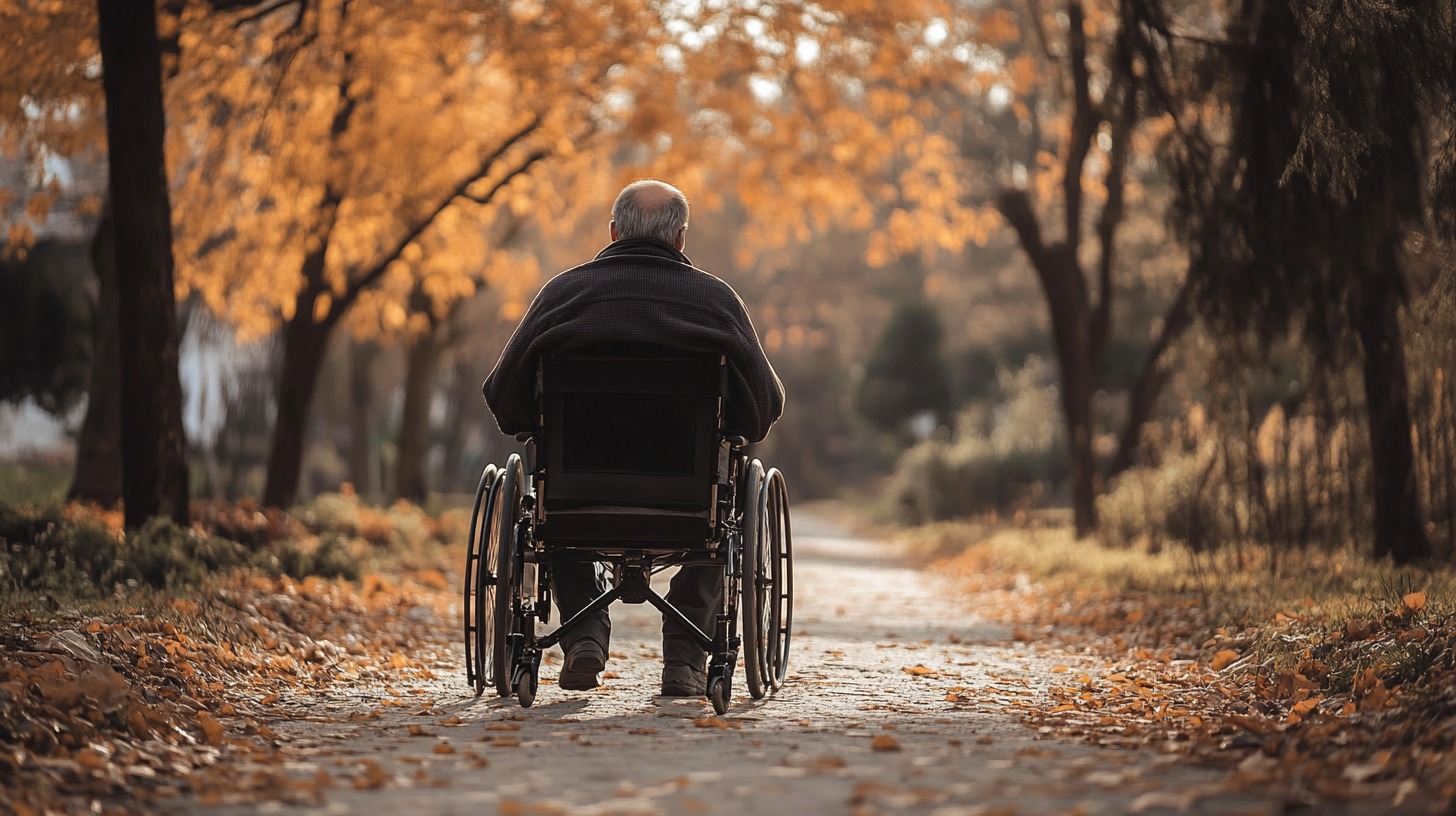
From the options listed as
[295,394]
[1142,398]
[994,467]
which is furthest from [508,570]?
[994,467]

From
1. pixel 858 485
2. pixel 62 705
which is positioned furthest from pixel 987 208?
pixel 858 485

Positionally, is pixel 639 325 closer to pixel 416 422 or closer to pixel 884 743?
pixel 884 743

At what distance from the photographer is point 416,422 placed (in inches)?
708

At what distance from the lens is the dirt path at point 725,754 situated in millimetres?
3633

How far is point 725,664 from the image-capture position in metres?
5.25

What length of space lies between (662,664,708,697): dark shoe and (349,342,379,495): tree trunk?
1670cm

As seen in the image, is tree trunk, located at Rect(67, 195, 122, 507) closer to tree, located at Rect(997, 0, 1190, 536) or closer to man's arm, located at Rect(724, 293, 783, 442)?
man's arm, located at Rect(724, 293, 783, 442)

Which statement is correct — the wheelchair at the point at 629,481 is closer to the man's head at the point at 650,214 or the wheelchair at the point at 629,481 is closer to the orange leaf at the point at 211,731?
the man's head at the point at 650,214

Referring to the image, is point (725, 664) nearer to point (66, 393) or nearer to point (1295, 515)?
point (1295, 515)

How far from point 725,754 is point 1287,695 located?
223cm

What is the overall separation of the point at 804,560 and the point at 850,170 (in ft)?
13.7

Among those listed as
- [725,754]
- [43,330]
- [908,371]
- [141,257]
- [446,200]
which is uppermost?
[908,371]

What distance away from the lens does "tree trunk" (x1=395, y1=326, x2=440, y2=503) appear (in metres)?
17.8

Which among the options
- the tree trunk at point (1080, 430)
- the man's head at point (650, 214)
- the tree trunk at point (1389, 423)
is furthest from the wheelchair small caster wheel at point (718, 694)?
the tree trunk at point (1080, 430)
